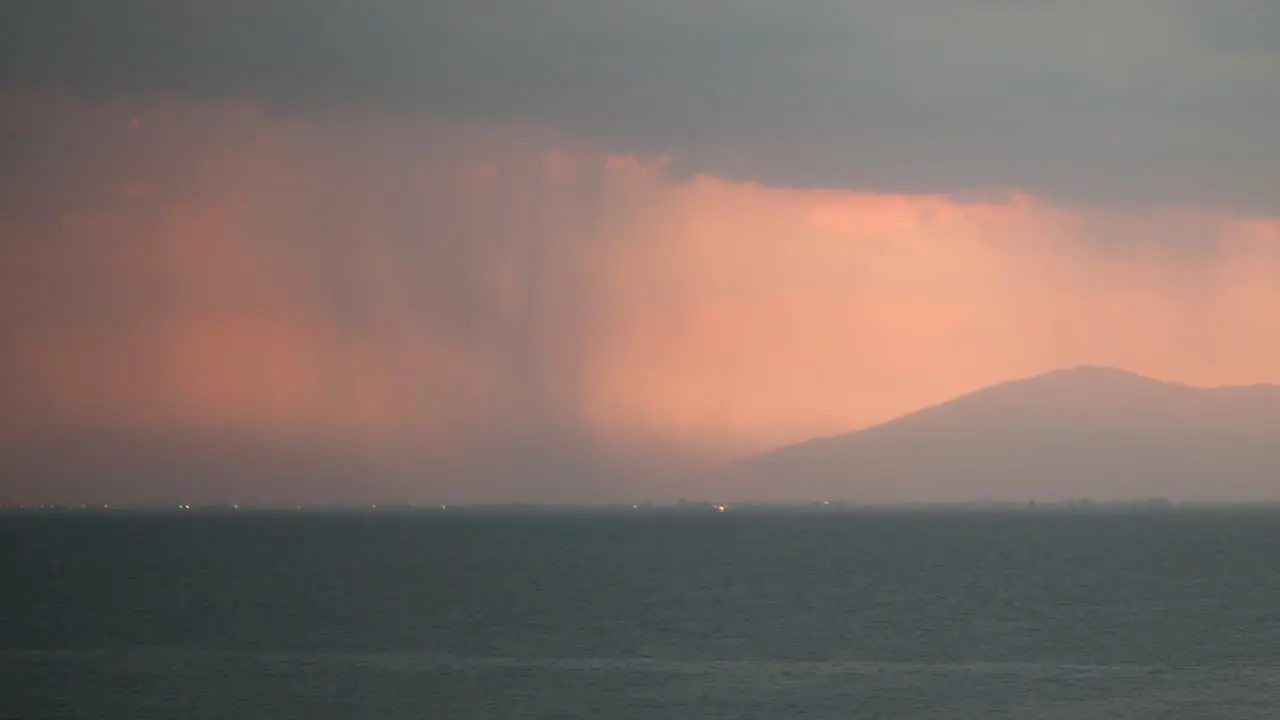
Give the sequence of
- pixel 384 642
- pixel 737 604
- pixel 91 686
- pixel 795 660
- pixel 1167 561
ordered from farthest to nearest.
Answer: pixel 1167 561, pixel 737 604, pixel 384 642, pixel 795 660, pixel 91 686

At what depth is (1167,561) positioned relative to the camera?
180500mm

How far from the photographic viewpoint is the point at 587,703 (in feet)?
212

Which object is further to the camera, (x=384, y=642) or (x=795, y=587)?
(x=795, y=587)

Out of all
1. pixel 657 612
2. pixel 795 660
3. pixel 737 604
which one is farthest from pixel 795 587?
pixel 795 660

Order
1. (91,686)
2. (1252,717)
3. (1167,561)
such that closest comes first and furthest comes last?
(1252,717) < (91,686) < (1167,561)

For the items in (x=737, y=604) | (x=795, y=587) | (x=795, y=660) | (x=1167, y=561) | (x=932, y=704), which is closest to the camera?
(x=932, y=704)

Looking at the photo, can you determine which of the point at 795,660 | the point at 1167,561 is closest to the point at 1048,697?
the point at 795,660

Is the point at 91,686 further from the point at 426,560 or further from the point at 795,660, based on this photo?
the point at 426,560

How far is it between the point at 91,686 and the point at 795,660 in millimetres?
36961

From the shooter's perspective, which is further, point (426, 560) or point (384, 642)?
point (426, 560)

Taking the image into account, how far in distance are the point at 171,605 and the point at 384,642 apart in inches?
1387

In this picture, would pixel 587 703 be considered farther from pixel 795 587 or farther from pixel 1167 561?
pixel 1167 561

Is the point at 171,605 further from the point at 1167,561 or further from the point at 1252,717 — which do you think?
the point at 1167,561

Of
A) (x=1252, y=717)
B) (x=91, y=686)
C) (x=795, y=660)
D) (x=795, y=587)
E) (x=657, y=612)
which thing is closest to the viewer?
(x=1252, y=717)
